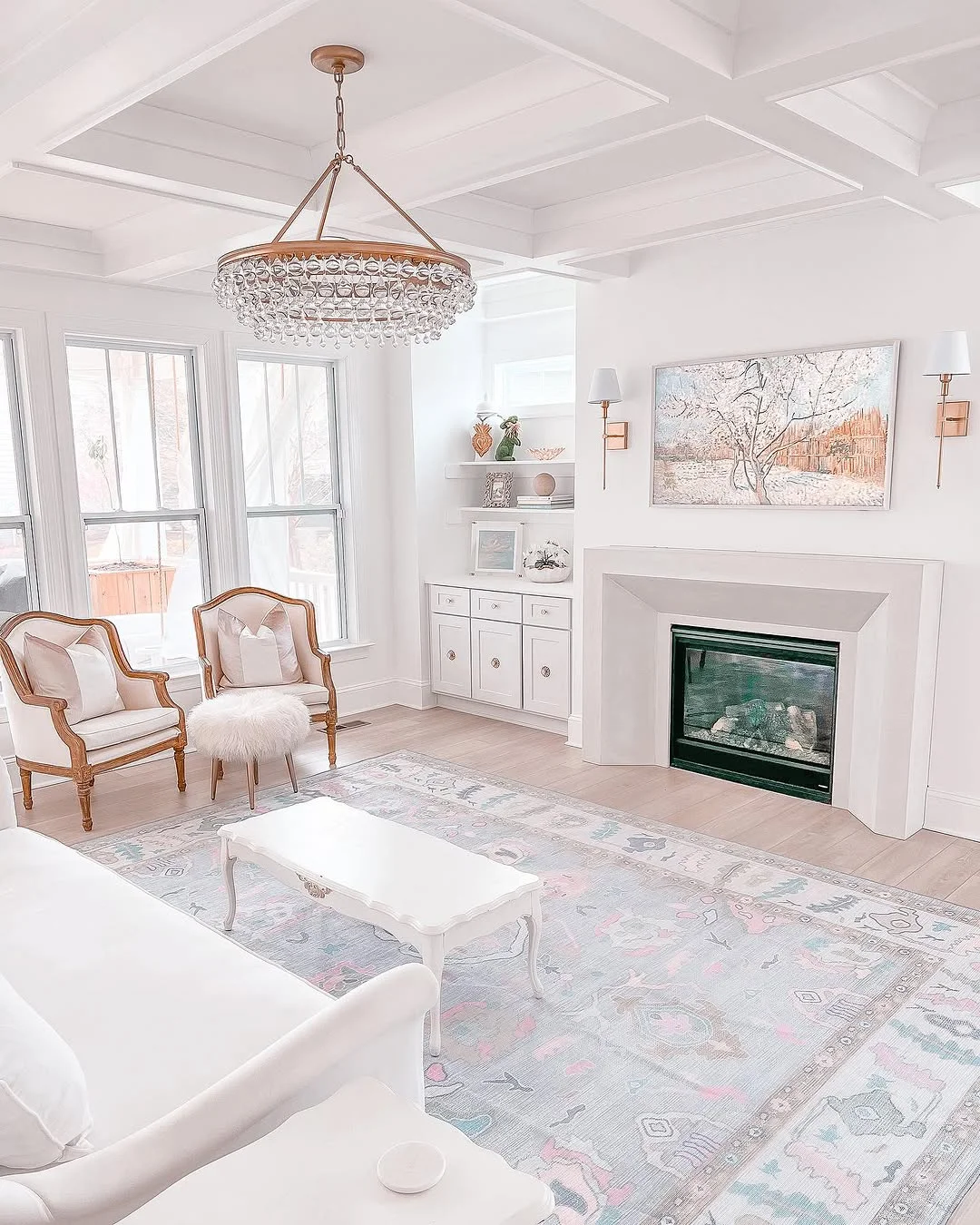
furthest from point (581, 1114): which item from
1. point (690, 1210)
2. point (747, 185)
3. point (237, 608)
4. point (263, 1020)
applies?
point (237, 608)

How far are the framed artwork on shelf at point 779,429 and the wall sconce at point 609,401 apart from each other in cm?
18

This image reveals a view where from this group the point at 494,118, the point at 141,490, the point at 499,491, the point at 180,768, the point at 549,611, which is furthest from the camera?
the point at 499,491

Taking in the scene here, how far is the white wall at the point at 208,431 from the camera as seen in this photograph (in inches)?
191

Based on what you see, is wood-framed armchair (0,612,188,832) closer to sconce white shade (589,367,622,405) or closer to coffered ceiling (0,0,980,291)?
coffered ceiling (0,0,980,291)

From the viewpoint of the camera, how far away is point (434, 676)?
6500mm

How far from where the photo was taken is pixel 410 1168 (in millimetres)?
1310

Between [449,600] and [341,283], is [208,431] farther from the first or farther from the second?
[341,283]

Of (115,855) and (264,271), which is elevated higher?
(264,271)

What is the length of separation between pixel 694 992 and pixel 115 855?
246 centimetres

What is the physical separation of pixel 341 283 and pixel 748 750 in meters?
3.34

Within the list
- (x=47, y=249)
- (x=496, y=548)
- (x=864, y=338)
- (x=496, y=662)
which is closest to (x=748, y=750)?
(x=496, y=662)

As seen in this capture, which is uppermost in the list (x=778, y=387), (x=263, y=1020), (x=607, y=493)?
(x=778, y=387)

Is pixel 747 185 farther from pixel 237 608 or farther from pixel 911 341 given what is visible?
pixel 237 608

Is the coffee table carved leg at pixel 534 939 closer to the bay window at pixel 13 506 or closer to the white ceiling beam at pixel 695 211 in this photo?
the white ceiling beam at pixel 695 211
